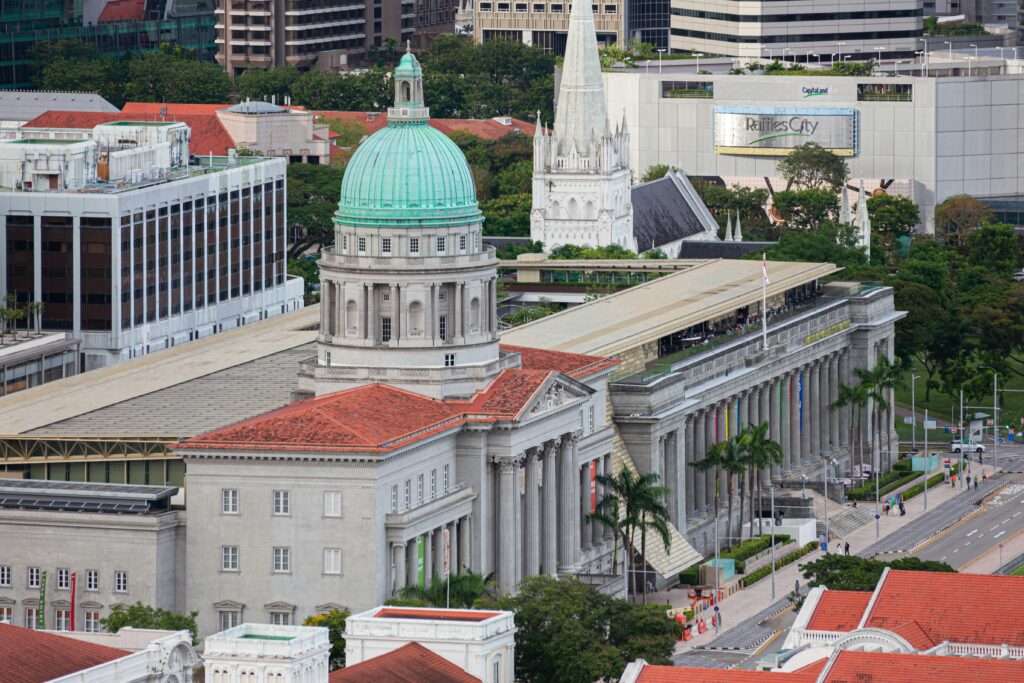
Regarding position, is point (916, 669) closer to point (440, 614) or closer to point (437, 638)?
point (437, 638)

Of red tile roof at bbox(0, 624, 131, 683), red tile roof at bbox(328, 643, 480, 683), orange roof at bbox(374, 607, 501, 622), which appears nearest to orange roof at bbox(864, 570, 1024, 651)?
orange roof at bbox(374, 607, 501, 622)

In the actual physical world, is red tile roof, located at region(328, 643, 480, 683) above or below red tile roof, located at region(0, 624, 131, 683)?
below

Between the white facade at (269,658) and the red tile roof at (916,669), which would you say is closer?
the white facade at (269,658)

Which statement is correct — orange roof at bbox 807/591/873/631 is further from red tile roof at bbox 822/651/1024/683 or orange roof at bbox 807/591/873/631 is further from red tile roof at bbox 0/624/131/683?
red tile roof at bbox 0/624/131/683

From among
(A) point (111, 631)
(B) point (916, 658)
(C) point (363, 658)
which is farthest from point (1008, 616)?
(A) point (111, 631)

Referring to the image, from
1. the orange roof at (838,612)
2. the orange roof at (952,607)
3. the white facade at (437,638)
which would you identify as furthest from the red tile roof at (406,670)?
the orange roof at (952,607)

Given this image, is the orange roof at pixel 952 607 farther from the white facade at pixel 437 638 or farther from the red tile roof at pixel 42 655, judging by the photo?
the red tile roof at pixel 42 655
